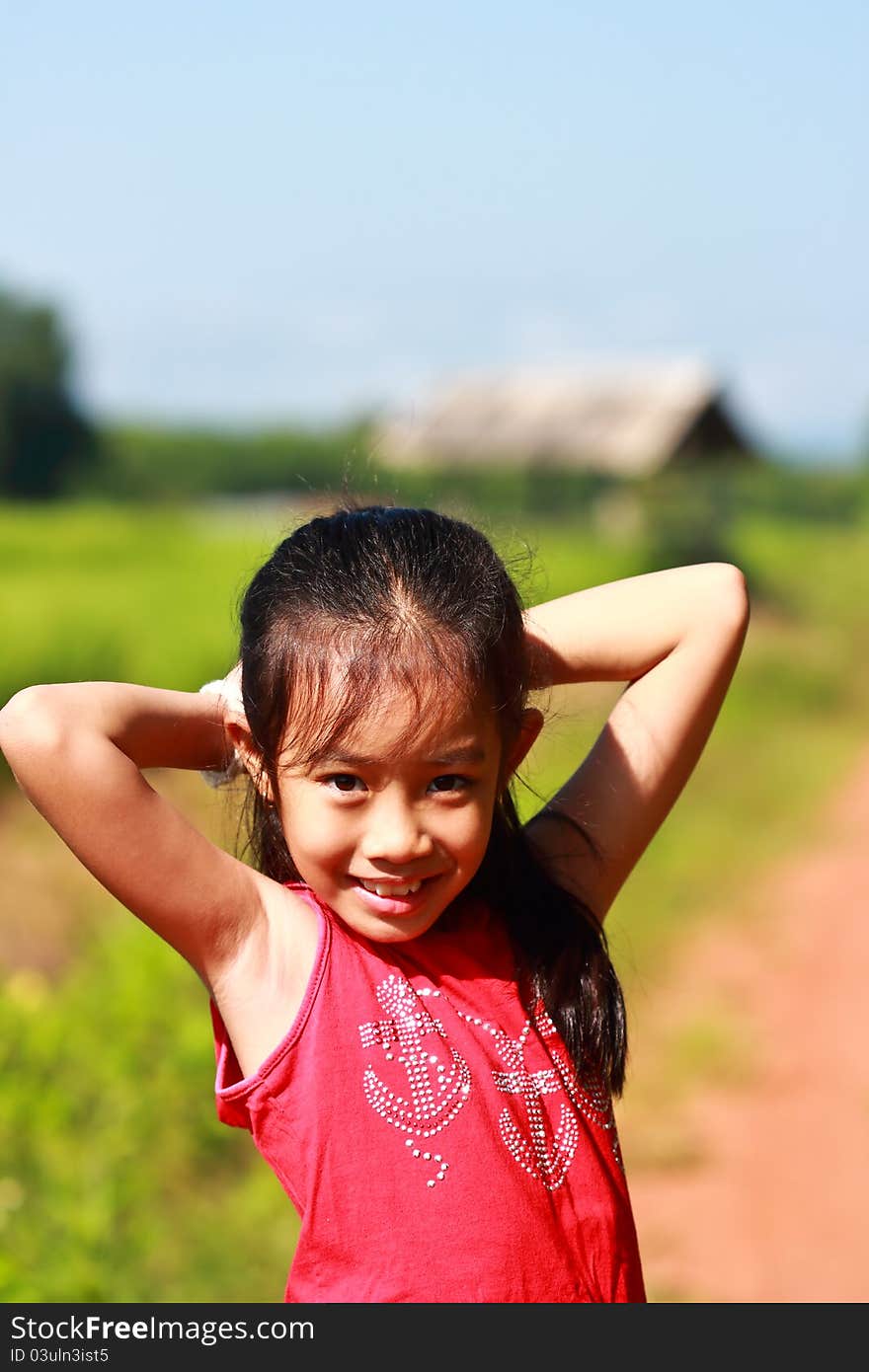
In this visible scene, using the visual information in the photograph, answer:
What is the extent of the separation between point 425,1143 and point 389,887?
0.25 metres

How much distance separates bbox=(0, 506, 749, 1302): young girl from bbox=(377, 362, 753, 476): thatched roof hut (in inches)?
566

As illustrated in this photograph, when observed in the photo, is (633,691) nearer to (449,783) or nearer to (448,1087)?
(449,783)

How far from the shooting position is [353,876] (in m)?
1.50

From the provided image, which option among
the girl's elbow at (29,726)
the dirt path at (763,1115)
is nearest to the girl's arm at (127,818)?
the girl's elbow at (29,726)

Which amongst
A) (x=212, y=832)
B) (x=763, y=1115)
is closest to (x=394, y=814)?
(x=763, y=1115)

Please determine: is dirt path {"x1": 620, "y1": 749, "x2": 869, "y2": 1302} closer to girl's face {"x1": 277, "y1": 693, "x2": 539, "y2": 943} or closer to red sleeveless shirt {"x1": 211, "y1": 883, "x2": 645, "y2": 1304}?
red sleeveless shirt {"x1": 211, "y1": 883, "x2": 645, "y2": 1304}

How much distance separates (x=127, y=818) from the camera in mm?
1480

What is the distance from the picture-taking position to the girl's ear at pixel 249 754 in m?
1.57

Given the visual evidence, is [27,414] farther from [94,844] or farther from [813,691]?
[94,844]

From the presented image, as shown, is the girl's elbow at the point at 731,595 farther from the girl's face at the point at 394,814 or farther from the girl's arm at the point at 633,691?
the girl's face at the point at 394,814

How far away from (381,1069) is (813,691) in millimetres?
11201

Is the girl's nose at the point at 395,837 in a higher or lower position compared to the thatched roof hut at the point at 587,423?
higher

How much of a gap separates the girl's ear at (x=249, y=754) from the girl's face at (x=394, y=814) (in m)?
0.05
